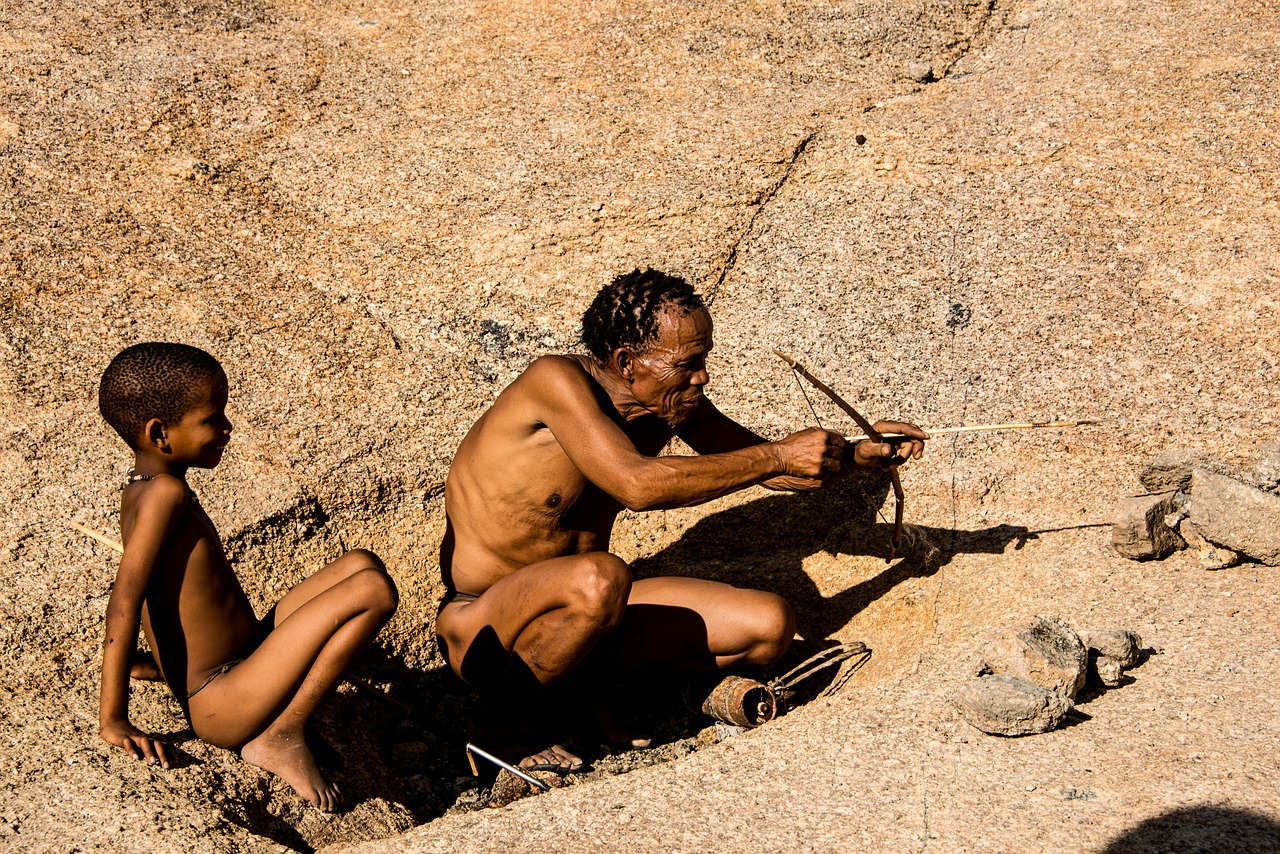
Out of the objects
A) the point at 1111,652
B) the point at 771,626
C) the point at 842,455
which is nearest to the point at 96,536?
the point at 771,626

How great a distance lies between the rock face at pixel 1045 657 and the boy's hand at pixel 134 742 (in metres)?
1.98

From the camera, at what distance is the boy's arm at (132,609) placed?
2.58 m

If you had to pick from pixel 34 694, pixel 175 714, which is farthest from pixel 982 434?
pixel 34 694

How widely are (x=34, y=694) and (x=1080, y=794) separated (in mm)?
2421

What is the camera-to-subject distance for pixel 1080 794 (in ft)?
7.95

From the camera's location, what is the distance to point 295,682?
2795 millimetres

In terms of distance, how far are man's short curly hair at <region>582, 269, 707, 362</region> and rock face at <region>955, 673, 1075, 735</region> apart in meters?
1.18

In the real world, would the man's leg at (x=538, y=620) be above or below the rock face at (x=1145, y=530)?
above

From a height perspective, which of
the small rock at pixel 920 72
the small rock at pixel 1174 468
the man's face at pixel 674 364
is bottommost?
the small rock at pixel 1174 468

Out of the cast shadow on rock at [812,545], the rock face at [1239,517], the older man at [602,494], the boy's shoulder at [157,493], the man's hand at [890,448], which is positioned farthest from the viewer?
the cast shadow on rock at [812,545]

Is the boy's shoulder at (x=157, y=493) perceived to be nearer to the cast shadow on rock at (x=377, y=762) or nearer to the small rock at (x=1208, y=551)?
the cast shadow on rock at (x=377, y=762)

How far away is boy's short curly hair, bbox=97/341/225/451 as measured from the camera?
2.75m

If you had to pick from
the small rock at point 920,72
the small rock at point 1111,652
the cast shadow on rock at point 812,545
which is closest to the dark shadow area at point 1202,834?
the small rock at point 1111,652

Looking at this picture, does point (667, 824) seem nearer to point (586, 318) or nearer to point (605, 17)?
point (586, 318)
